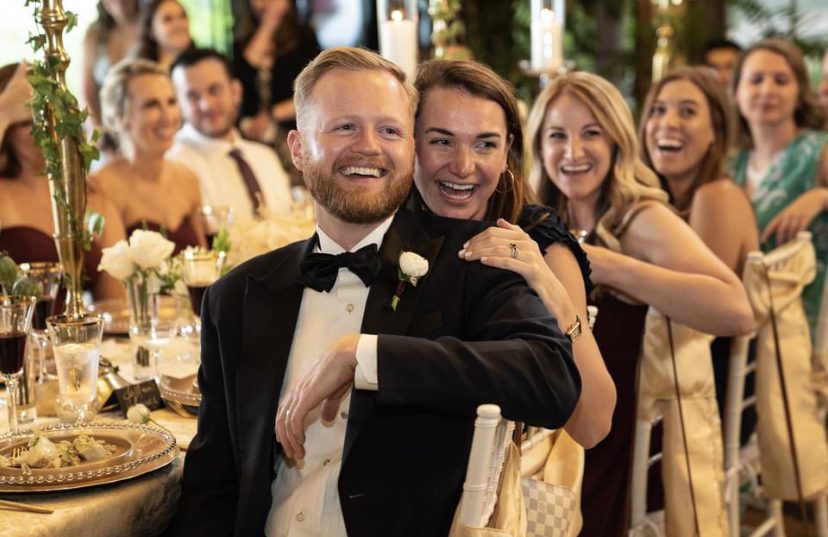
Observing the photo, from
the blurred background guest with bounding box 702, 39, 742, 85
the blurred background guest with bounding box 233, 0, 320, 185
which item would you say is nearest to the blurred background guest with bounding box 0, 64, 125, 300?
the blurred background guest with bounding box 233, 0, 320, 185

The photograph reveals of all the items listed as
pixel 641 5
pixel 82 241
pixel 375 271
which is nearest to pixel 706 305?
pixel 375 271

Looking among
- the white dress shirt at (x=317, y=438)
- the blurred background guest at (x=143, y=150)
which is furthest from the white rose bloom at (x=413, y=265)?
the blurred background guest at (x=143, y=150)

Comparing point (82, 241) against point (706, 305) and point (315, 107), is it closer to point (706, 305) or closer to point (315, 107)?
point (315, 107)

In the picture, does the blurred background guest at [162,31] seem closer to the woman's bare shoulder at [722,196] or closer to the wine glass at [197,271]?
the woman's bare shoulder at [722,196]

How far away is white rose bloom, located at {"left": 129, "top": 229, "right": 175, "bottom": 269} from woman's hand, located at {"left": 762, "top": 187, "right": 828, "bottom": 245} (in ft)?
9.55

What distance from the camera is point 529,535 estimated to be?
1.90 metres

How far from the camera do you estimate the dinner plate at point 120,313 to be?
2602 millimetres

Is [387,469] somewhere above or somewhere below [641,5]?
below

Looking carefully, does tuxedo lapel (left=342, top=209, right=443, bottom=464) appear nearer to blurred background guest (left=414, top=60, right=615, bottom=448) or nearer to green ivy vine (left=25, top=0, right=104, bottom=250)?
blurred background guest (left=414, top=60, right=615, bottom=448)

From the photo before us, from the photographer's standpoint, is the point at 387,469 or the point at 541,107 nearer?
the point at 387,469

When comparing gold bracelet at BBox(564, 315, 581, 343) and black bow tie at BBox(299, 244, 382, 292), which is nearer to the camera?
black bow tie at BBox(299, 244, 382, 292)

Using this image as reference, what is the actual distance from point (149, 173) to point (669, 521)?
9.80 ft

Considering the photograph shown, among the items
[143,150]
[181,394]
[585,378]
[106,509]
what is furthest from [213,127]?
[106,509]

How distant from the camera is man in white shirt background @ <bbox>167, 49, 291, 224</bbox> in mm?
5520
